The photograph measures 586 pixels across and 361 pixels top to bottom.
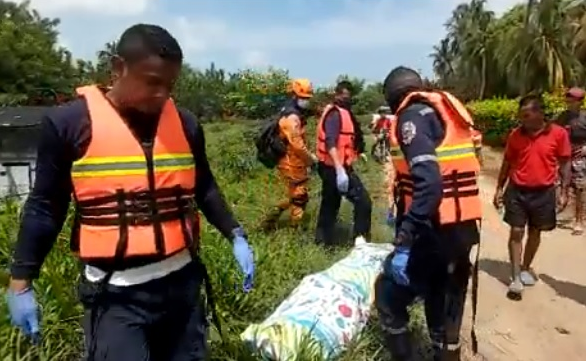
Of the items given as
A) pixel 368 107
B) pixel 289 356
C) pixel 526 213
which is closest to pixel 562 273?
pixel 526 213

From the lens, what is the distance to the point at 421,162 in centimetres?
376

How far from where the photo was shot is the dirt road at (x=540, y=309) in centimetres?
539

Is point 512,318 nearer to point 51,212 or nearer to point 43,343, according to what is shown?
point 43,343

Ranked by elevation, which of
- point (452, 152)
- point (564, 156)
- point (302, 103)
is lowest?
point (564, 156)

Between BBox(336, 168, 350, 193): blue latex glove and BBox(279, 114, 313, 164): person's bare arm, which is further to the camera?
BBox(279, 114, 313, 164): person's bare arm

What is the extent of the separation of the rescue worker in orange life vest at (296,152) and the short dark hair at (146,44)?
4.69 metres

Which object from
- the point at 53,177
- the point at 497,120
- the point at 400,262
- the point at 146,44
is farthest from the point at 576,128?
the point at 497,120

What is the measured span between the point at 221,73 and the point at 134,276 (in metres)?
41.2

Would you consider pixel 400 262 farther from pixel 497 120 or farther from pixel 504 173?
pixel 497 120

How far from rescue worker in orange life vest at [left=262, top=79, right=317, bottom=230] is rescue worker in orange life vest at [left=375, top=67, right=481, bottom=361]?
3256mm

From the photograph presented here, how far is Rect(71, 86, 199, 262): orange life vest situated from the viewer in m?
2.65

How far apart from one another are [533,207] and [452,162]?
286 cm

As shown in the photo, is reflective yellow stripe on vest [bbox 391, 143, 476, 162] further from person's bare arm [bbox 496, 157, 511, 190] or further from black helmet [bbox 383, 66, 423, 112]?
person's bare arm [bbox 496, 157, 511, 190]

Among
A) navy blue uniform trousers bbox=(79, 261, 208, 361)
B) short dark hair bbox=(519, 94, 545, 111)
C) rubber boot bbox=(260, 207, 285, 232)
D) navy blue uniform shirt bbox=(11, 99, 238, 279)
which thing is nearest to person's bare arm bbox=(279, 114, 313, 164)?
rubber boot bbox=(260, 207, 285, 232)
